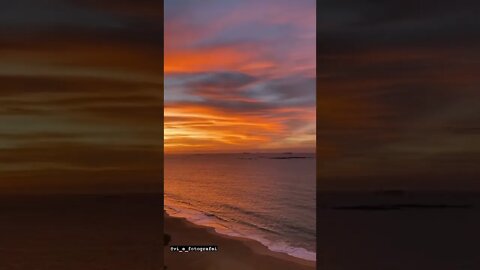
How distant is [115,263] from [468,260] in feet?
6.34

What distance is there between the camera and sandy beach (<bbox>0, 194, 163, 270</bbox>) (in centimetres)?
205

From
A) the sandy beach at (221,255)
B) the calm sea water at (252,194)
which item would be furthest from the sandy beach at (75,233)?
the calm sea water at (252,194)

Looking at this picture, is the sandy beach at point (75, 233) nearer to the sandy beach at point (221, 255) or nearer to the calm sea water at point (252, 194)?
the sandy beach at point (221, 255)

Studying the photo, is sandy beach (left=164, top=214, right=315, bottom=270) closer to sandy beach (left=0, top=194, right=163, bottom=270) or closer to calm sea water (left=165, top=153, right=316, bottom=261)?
calm sea water (left=165, top=153, right=316, bottom=261)

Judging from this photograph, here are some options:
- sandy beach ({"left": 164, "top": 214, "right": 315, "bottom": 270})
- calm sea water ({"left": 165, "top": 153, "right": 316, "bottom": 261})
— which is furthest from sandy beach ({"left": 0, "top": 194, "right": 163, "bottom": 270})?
calm sea water ({"left": 165, "top": 153, "right": 316, "bottom": 261})

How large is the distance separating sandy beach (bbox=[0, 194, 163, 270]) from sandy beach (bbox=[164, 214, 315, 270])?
0.26 metres

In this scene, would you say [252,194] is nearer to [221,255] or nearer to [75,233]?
[221,255]

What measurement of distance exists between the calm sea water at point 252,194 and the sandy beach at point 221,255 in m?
0.15

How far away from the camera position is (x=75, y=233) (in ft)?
6.78

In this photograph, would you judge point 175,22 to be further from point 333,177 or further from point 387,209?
point 387,209

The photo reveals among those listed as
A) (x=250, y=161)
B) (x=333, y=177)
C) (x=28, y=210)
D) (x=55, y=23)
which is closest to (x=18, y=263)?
(x=28, y=210)

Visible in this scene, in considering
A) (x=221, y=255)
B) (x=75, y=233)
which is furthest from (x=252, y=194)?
(x=75, y=233)

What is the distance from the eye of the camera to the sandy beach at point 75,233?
6.74 feet

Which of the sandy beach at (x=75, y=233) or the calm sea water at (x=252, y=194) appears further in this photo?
the calm sea water at (x=252, y=194)
